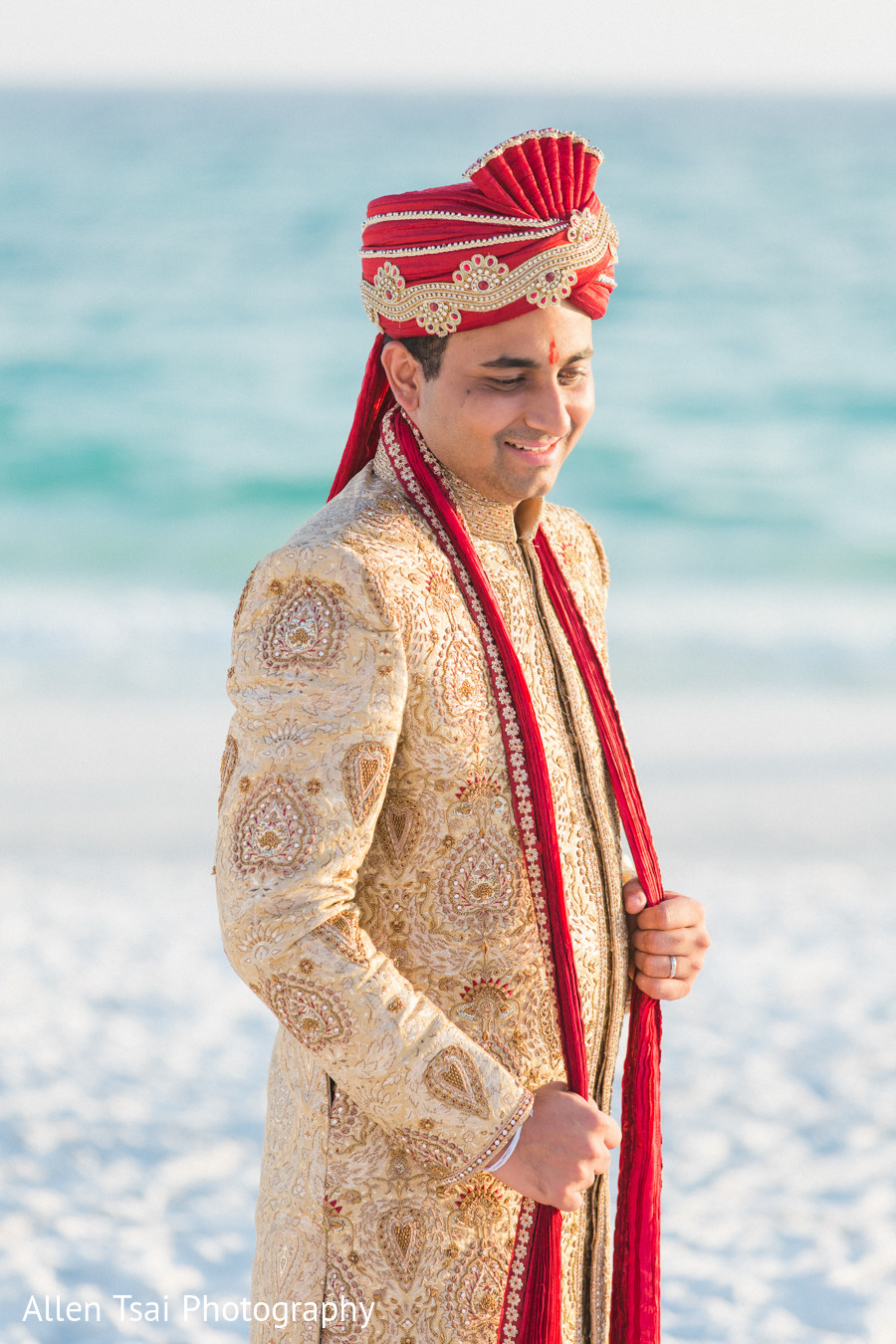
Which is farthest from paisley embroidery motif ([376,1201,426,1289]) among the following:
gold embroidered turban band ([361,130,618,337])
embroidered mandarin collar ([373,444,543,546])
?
gold embroidered turban band ([361,130,618,337])

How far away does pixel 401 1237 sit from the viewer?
5.60ft

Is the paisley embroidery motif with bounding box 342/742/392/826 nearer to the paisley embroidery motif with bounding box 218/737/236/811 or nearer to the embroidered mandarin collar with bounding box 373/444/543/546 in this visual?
the paisley embroidery motif with bounding box 218/737/236/811

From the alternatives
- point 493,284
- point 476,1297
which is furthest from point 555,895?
point 493,284

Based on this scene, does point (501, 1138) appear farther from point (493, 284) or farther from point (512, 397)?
point (493, 284)

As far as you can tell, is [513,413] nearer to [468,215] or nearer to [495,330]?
[495,330]

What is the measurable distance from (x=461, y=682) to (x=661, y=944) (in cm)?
44

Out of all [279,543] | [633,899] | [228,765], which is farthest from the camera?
[279,543]

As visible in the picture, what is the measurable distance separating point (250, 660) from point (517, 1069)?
55cm

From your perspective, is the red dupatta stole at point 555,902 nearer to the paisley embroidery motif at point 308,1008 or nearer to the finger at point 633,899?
the finger at point 633,899

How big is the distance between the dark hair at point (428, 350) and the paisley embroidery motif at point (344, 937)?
0.63 m

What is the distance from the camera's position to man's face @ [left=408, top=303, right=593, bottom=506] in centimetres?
172

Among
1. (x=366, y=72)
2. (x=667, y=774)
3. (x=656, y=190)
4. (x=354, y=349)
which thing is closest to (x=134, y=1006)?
(x=667, y=774)

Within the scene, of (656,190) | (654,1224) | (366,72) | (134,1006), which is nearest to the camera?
(654,1224)

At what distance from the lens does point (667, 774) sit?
735 cm
